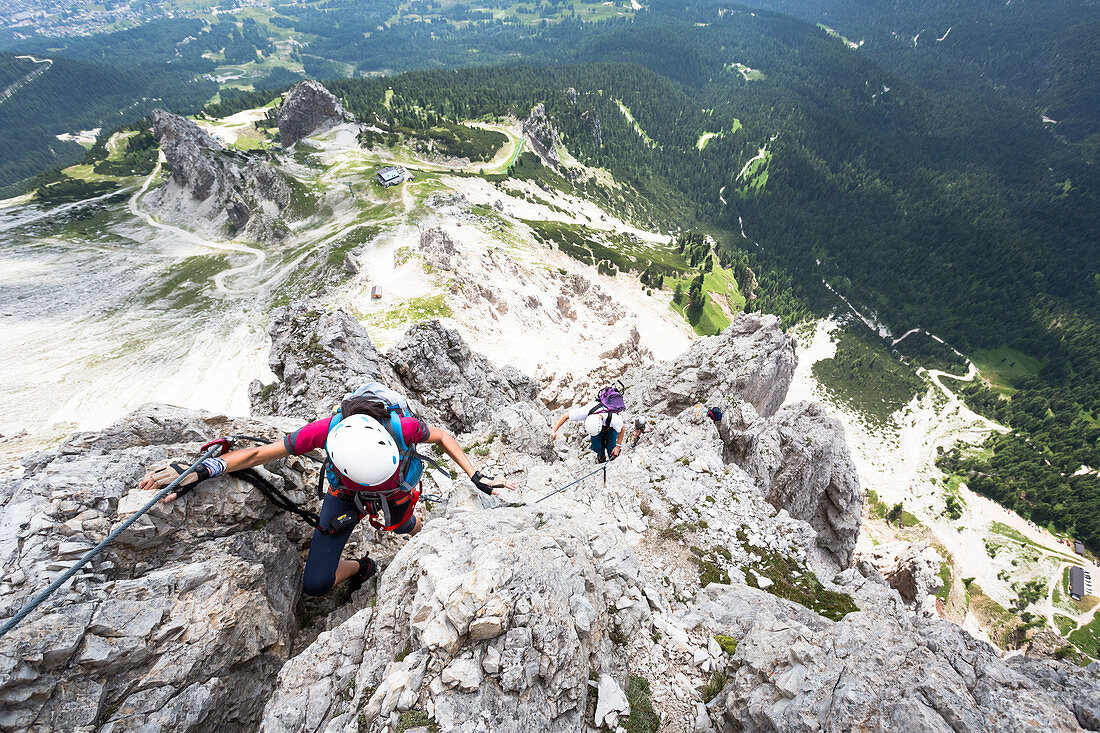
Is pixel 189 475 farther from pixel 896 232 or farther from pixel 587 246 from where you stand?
pixel 896 232

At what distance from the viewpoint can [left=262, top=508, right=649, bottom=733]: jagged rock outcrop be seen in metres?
5.73

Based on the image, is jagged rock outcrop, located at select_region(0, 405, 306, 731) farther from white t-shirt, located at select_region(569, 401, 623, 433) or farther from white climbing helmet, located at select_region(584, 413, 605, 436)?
white climbing helmet, located at select_region(584, 413, 605, 436)

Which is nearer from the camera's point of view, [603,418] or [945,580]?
[603,418]

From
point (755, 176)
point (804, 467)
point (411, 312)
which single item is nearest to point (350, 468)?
point (804, 467)

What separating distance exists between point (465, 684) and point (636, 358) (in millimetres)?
47139

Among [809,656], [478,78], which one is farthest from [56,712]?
[478,78]

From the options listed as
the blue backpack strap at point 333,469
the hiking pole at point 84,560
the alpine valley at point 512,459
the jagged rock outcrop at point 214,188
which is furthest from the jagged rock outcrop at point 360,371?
the jagged rock outcrop at point 214,188

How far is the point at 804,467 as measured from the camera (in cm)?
2108

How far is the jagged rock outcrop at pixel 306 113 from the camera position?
9769 centimetres

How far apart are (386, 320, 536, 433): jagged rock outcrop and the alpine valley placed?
203 mm

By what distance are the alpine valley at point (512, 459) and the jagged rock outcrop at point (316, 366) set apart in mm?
255

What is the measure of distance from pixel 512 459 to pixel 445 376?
31.9ft

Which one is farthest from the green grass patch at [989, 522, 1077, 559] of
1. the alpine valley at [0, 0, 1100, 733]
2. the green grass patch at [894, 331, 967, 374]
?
the green grass patch at [894, 331, 967, 374]

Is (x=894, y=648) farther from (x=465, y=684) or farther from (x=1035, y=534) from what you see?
(x=1035, y=534)
